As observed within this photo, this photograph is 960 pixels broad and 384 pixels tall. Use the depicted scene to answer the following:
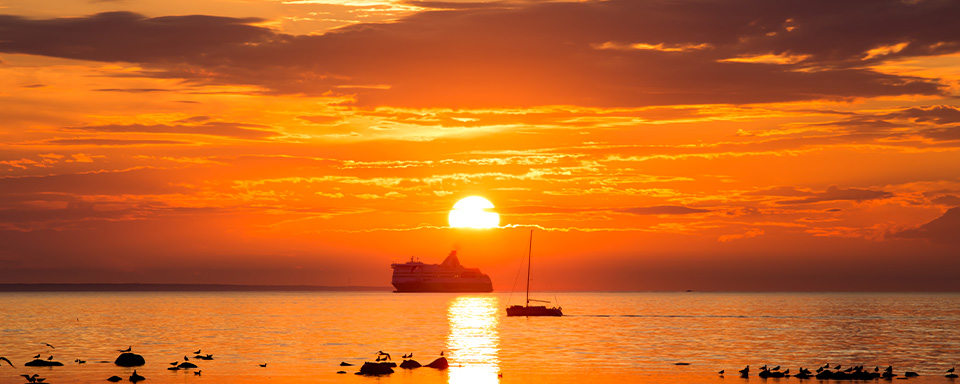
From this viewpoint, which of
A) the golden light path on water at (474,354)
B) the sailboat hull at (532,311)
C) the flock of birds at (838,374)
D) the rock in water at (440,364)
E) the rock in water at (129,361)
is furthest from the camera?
the sailboat hull at (532,311)

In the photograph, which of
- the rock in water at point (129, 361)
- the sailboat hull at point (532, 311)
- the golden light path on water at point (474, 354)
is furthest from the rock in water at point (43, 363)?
the sailboat hull at point (532, 311)

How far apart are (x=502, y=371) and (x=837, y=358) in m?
32.6

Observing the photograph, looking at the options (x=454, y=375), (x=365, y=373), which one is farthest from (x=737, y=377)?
(x=365, y=373)

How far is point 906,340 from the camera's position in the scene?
106m

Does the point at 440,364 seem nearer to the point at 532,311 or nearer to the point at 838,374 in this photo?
the point at 838,374

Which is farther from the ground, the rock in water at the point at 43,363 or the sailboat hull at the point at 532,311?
the sailboat hull at the point at 532,311

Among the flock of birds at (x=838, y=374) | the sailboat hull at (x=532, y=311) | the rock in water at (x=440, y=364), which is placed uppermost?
the sailboat hull at (x=532, y=311)

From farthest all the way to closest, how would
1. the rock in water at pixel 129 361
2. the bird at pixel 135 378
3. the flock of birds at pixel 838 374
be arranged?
1. the rock in water at pixel 129 361
2. the flock of birds at pixel 838 374
3. the bird at pixel 135 378

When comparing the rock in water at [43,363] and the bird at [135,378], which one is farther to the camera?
the rock in water at [43,363]

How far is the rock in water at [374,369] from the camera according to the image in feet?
201

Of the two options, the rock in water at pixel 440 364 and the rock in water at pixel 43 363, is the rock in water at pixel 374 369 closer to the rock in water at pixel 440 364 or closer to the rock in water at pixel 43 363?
the rock in water at pixel 440 364

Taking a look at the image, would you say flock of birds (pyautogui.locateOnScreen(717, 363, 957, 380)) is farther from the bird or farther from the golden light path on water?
the bird

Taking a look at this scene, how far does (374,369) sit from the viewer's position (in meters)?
61.5

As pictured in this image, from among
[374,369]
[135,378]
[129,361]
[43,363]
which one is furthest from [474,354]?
[43,363]
